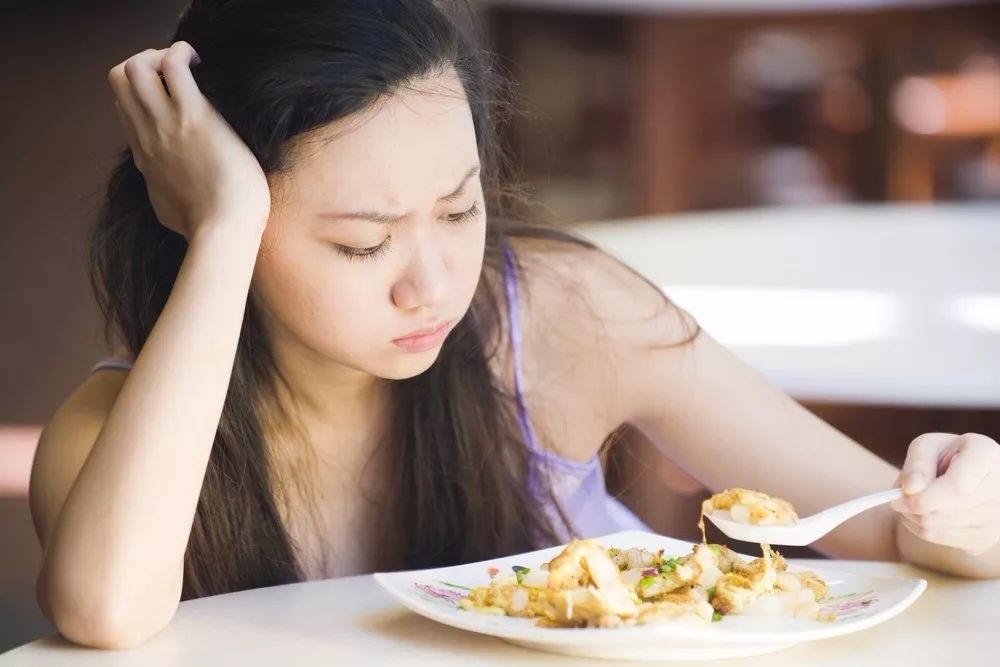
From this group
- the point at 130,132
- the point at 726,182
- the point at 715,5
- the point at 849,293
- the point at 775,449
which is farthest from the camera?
the point at 726,182

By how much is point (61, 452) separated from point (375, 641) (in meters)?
0.41

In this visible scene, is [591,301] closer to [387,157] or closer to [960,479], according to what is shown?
[387,157]

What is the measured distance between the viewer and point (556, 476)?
149 centimetres

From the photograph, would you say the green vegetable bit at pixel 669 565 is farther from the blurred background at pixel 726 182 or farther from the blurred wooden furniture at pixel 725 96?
the blurred wooden furniture at pixel 725 96

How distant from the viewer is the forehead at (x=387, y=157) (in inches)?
43.3

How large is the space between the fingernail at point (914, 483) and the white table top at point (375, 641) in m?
0.10

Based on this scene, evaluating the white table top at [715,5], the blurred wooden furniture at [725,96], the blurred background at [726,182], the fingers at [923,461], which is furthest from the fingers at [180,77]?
the blurred wooden furniture at [725,96]

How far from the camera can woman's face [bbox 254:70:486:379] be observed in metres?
1.10

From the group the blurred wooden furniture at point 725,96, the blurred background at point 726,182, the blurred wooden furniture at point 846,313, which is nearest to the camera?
the blurred wooden furniture at point 846,313

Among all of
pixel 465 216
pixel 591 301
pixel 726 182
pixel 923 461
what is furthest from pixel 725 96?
pixel 923 461

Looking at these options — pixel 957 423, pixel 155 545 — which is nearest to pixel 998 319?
pixel 957 423

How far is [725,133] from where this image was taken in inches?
272

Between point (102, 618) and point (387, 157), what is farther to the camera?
point (387, 157)

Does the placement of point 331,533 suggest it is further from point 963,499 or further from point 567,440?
point 963,499
